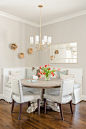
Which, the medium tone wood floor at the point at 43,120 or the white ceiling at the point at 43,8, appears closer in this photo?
the medium tone wood floor at the point at 43,120

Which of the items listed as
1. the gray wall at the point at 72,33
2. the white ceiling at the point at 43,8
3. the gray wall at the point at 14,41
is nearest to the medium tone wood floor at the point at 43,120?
the gray wall at the point at 72,33

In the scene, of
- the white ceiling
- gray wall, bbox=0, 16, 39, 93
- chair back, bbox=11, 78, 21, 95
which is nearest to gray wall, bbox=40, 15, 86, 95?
the white ceiling

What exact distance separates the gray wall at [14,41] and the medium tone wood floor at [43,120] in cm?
159

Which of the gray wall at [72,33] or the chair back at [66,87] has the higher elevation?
the gray wall at [72,33]

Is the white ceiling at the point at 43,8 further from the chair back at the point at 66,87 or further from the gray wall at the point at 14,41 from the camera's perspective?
the chair back at the point at 66,87

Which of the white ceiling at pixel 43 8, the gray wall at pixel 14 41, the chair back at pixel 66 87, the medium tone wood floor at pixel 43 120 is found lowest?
the medium tone wood floor at pixel 43 120

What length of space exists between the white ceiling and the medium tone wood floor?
→ 2.78 metres


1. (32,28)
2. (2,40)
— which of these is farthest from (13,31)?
(32,28)

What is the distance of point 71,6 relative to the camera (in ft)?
12.1

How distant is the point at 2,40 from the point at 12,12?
942 millimetres

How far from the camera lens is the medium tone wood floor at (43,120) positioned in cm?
240

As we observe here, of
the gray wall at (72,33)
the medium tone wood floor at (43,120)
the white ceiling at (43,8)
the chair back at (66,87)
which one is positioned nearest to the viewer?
the medium tone wood floor at (43,120)

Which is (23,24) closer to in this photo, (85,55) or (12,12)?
(12,12)

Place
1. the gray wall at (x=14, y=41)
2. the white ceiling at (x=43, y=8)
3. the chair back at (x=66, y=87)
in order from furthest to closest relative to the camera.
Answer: the gray wall at (x=14, y=41)
the white ceiling at (x=43, y=8)
the chair back at (x=66, y=87)
